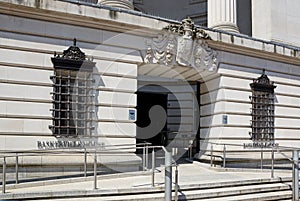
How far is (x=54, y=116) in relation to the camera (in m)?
10.0

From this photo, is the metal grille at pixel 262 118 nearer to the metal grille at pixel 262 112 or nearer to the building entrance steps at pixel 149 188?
the metal grille at pixel 262 112

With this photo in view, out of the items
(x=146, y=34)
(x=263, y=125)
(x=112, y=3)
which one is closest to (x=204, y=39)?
(x=146, y=34)

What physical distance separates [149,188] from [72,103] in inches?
136

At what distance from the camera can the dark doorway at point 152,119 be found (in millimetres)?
18141

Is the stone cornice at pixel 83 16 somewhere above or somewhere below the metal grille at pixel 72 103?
above

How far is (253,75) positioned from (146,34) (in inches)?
189

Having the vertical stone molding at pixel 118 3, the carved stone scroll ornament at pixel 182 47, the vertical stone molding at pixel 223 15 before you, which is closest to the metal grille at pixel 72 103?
the carved stone scroll ornament at pixel 182 47

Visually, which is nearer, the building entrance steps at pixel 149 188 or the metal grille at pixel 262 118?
the building entrance steps at pixel 149 188

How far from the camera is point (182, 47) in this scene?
12.1 meters

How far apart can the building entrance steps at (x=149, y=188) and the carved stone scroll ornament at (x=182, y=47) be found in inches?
143

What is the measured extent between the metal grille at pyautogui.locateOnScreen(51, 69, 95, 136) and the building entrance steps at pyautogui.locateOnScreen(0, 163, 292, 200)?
1.51 meters

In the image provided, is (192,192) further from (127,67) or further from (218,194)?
(127,67)

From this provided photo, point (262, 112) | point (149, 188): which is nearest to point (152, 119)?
Result: point (262, 112)

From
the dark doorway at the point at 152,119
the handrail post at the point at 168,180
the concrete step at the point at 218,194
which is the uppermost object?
the dark doorway at the point at 152,119
